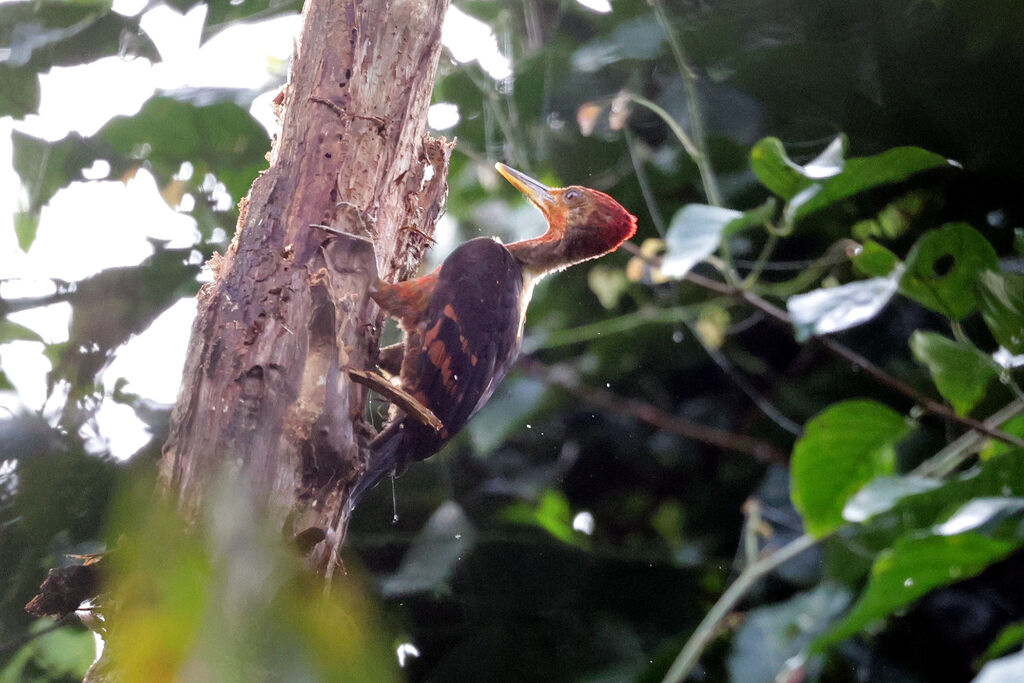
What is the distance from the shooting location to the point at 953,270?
4.55 ft

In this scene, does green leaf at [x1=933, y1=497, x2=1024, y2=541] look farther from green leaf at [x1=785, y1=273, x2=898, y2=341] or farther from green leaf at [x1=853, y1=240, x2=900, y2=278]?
green leaf at [x1=853, y1=240, x2=900, y2=278]

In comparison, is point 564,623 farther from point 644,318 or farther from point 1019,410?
point 1019,410

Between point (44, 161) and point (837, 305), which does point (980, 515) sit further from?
point (44, 161)

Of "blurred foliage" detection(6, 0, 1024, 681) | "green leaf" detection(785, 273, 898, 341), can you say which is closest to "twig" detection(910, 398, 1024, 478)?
"blurred foliage" detection(6, 0, 1024, 681)

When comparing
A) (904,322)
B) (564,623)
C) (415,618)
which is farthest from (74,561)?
(904,322)

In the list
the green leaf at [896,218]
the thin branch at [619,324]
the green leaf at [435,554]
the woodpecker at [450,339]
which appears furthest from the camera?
the thin branch at [619,324]

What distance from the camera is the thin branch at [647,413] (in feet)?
7.90

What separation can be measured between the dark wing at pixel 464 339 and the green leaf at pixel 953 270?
1.07 m

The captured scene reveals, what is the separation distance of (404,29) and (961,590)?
195 centimetres

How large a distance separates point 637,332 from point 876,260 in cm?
124

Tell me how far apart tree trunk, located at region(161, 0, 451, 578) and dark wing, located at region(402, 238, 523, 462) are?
0.58 feet

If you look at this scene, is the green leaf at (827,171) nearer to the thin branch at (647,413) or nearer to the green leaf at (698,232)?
the green leaf at (698,232)

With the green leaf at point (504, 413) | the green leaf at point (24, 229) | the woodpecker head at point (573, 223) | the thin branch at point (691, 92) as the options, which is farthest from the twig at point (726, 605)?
the green leaf at point (24, 229)

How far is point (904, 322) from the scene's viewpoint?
96.0 inches
